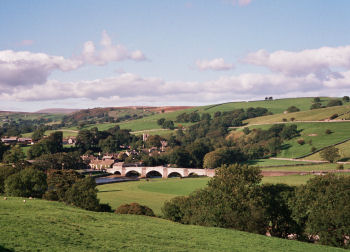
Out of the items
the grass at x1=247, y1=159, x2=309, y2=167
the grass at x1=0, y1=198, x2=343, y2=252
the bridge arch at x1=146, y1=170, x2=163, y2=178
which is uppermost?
the grass at x1=0, y1=198, x2=343, y2=252

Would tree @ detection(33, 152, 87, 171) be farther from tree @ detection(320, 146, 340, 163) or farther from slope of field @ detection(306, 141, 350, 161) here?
tree @ detection(320, 146, 340, 163)

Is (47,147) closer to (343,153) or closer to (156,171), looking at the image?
(156,171)

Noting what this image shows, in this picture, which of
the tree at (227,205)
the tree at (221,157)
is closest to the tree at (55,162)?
the tree at (221,157)

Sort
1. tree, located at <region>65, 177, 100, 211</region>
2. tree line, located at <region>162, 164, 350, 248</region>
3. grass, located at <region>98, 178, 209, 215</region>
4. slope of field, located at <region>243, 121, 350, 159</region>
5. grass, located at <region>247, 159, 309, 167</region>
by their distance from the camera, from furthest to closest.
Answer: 1. slope of field, located at <region>243, 121, 350, 159</region>
2. grass, located at <region>247, 159, 309, 167</region>
3. grass, located at <region>98, 178, 209, 215</region>
4. tree, located at <region>65, 177, 100, 211</region>
5. tree line, located at <region>162, 164, 350, 248</region>

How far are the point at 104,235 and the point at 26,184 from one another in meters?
40.6

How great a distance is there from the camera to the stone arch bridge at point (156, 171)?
133 m

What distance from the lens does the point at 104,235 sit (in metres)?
33.3

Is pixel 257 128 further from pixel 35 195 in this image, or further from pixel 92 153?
pixel 35 195

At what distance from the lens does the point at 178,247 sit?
32.1 m

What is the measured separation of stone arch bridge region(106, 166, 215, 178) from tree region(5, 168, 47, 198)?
2558 inches

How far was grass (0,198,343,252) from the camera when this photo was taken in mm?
28391

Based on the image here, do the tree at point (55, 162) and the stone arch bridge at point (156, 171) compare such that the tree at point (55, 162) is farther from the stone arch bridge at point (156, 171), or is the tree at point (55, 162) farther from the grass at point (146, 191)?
the grass at point (146, 191)

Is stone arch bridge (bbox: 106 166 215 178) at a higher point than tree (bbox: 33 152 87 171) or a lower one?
lower

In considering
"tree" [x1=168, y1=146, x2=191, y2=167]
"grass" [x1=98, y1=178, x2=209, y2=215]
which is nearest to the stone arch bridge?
"tree" [x1=168, y1=146, x2=191, y2=167]
